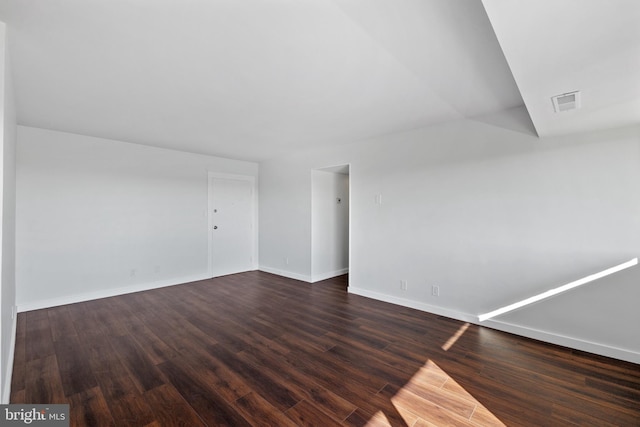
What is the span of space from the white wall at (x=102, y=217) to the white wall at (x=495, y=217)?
3.14m

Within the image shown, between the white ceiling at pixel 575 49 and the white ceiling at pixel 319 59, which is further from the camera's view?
the white ceiling at pixel 319 59

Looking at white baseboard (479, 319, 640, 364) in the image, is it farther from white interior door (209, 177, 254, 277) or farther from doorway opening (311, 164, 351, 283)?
white interior door (209, 177, 254, 277)

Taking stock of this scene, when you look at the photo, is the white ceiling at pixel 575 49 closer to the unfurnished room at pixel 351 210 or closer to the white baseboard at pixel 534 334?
the unfurnished room at pixel 351 210

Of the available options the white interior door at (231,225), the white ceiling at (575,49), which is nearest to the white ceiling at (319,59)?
the white ceiling at (575,49)

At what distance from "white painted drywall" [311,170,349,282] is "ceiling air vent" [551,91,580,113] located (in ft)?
11.8

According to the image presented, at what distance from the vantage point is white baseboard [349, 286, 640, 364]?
7.80 ft

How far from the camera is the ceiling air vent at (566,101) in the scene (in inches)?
71.3

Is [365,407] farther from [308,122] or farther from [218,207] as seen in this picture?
[218,207]

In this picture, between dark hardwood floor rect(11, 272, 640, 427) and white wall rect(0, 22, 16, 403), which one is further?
dark hardwood floor rect(11, 272, 640, 427)

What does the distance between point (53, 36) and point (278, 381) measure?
2.90 meters

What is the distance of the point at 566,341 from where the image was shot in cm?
260

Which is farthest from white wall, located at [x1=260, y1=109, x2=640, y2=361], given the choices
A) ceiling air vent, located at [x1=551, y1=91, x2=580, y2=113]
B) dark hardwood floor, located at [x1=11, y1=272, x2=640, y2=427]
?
ceiling air vent, located at [x1=551, y1=91, x2=580, y2=113]

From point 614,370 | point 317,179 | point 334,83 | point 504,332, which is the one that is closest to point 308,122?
point 334,83

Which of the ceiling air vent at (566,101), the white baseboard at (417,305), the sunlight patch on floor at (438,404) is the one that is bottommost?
the sunlight patch on floor at (438,404)
